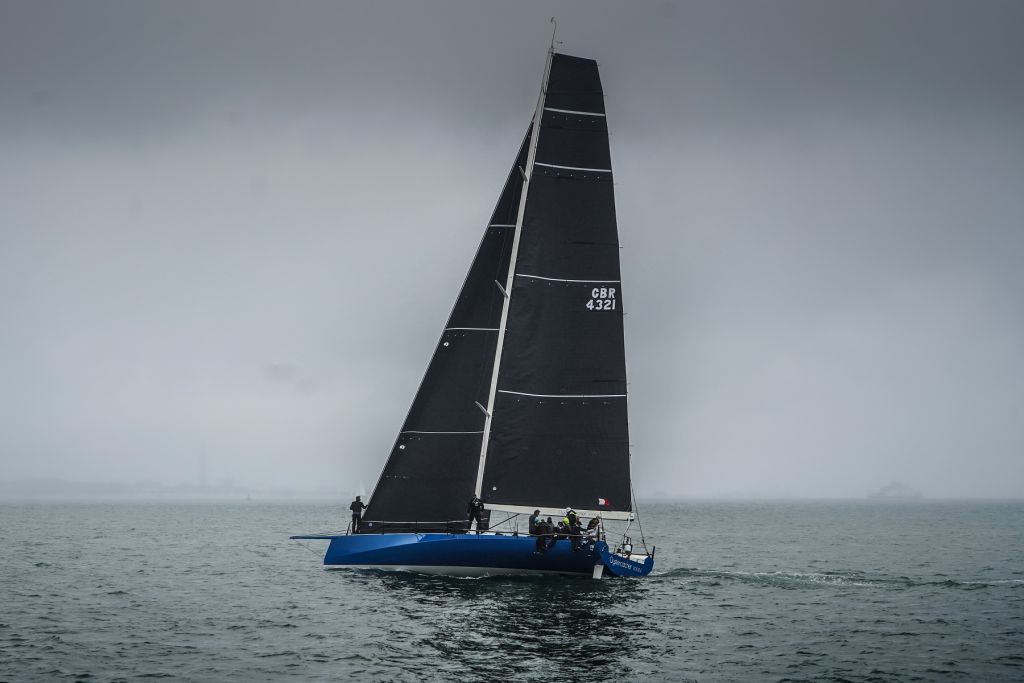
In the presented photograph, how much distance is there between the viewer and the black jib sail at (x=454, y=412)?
32.1 meters

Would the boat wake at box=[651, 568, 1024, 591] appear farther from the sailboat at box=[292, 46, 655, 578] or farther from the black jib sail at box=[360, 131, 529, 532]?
the black jib sail at box=[360, 131, 529, 532]

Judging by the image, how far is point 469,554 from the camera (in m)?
30.1

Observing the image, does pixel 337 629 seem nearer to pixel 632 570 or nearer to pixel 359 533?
pixel 359 533

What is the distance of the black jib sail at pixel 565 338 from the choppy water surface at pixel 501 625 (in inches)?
142

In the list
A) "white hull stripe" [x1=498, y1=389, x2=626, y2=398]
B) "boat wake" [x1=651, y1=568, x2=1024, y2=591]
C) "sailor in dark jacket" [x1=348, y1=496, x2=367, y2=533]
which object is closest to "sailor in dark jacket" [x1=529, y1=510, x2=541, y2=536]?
"white hull stripe" [x1=498, y1=389, x2=626, y2=398]

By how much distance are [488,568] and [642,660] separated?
10.2m

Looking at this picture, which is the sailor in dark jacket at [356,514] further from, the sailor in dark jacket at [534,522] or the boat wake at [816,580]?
the boat wake at [816,580]

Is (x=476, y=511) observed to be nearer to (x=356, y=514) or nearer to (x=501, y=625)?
(x=356, y=514)

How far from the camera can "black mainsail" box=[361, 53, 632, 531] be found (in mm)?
32156

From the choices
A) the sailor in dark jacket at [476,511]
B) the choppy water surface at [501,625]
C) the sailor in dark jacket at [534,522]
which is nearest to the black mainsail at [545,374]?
the sailor in dark jacket at [534,522]

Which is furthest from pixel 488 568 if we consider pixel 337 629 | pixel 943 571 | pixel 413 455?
pixel 943 571

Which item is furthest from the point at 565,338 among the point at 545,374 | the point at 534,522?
the point at 534,522

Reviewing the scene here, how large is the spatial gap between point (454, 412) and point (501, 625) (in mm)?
10021

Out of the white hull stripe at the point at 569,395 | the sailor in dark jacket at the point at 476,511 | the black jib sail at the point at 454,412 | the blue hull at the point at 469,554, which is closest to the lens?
the blue hull at the point at 469,554
